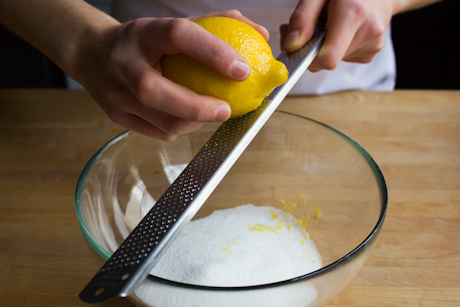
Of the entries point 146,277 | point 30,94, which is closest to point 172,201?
point 146,277

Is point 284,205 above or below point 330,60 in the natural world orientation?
below

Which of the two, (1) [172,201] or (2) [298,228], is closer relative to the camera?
(1) [172,201]

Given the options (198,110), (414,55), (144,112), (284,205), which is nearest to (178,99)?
(198,110)

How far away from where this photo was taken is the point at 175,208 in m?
0.50

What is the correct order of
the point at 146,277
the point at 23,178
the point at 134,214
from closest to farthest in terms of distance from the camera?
1. the point at 146,277
2. the point at 134,214
3. the point at 23,178

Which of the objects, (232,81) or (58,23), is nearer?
(232,81)

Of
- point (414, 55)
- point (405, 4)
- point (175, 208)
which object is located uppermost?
point (405, 4)

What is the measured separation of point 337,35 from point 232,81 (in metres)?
0.35

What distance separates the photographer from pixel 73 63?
0.80 m

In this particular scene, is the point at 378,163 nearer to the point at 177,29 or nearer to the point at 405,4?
the point at 405,4

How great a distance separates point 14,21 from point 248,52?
0.73 meters

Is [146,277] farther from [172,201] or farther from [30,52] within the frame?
[30,52]

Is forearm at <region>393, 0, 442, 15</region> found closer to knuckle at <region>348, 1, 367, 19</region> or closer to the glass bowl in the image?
knuckle at <region>348, 1, 367, 19</region>

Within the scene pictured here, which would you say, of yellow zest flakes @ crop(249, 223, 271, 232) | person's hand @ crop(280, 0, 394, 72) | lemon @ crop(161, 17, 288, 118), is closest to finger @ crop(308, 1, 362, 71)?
person's hand @ crop(280, 0, 394, 72)
